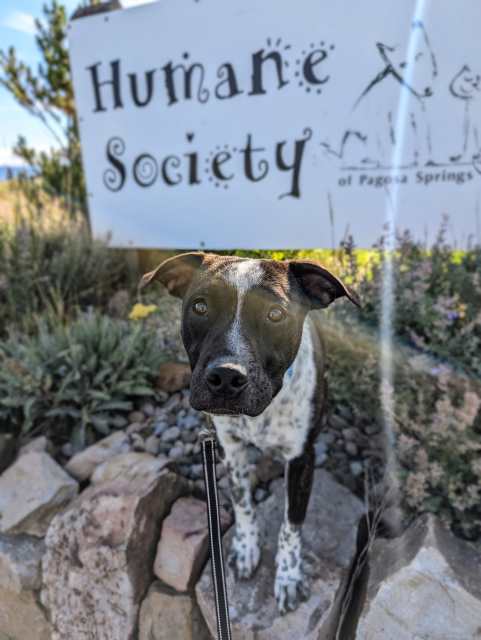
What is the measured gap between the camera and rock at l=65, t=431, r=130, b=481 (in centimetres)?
243

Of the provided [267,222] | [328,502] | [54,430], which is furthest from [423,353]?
[54,430]

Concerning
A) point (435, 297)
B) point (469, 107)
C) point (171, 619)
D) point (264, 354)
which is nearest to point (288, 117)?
point (469, 107)

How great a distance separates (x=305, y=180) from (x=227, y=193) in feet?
1.67

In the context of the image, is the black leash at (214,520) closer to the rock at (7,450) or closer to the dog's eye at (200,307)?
the dog's eye at (200,307)

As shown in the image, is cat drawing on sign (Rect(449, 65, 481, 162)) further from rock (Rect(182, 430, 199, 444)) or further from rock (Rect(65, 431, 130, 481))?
rock (Rect(65, 431, 130, 481))

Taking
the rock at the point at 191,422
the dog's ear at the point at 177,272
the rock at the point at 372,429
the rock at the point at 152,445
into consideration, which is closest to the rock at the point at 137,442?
→ the rock at the point at 152,445

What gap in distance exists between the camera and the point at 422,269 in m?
2.29

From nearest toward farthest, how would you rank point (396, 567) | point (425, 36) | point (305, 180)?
point (396, 567)
point (425, 36)
point (305, 180)

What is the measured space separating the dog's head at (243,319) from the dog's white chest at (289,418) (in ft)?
1.07

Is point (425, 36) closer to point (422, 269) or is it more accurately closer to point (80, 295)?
point (422, 269)

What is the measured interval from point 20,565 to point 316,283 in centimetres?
190

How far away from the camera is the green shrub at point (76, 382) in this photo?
262 centimetres

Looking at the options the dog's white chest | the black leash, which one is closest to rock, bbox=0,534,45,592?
the dog's white chest

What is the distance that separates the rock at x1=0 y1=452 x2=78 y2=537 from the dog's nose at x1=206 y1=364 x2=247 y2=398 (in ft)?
5.38
